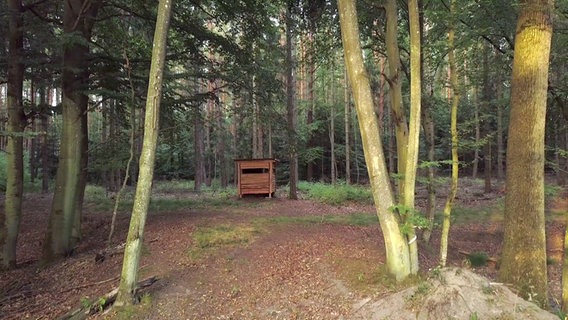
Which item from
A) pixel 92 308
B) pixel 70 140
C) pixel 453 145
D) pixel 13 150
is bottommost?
pixel 92 308

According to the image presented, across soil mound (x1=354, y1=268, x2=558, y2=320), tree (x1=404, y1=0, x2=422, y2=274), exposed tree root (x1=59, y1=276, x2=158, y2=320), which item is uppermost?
tree (x1=404, y1=0, x2=422, y2=274)

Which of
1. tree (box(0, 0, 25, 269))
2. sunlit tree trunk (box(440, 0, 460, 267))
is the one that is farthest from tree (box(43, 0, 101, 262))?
sunlit tree trunk (box(440, 0, 460, 267))

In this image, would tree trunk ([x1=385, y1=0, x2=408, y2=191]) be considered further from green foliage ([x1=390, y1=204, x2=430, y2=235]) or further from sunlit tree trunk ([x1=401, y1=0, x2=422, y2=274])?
green foliage ([x1=390, y1=204, x2=430, y2=235])

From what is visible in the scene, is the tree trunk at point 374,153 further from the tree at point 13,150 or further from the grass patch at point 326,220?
the tree at point 13,150

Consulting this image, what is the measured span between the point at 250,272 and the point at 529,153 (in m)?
4.58

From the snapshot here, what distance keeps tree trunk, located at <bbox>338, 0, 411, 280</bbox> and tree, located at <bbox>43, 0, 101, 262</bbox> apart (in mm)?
6151

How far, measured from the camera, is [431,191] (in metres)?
8.77

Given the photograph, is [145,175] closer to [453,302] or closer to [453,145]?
[453,302]

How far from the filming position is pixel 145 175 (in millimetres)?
5414

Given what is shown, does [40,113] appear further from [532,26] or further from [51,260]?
[532,26]

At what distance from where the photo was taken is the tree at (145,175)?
5391 millimetres

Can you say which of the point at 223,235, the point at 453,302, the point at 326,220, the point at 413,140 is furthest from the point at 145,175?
the point at 326,220

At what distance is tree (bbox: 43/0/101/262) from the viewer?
8.87m

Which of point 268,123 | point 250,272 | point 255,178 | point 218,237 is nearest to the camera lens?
point 250,272
